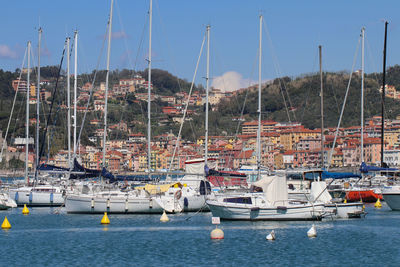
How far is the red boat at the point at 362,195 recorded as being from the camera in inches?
2082

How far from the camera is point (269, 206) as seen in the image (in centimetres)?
3734

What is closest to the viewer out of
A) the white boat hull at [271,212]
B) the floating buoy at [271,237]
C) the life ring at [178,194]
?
the floating buoy at [271,237]

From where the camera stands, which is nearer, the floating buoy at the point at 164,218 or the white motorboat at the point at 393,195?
the floating buoy at the point at 164,218

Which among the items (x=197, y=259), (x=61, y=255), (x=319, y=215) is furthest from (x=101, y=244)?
(x=319, y=215)

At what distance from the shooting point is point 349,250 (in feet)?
95.8

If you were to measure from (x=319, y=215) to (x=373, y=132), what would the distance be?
6342 inches

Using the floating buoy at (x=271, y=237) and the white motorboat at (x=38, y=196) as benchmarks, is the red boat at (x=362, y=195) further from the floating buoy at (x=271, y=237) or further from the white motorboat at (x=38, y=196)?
the floating buoy at (x=271, y=237)

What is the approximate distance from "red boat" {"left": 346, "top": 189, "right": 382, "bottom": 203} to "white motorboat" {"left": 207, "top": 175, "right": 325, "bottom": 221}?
15.3 metres

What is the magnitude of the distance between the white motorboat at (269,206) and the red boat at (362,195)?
15.3 meters

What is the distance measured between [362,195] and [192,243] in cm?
2583

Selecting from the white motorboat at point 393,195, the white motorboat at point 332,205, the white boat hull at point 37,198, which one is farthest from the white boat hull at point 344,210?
the white boat hull at point 37,198

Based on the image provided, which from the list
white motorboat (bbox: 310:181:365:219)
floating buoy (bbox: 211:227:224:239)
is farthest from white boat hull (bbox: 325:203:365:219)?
floating buoy (bbox: 211:227:224:239)

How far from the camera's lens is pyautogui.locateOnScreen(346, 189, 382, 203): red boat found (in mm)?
52875

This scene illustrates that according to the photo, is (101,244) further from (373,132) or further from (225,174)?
(373,132)
